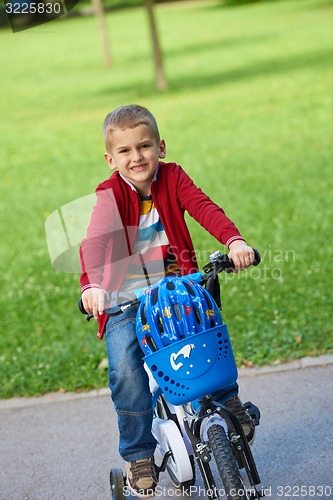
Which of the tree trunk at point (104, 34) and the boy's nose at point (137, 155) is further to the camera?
the tree trunk at point (104, 34)

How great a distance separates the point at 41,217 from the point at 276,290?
16.3ft

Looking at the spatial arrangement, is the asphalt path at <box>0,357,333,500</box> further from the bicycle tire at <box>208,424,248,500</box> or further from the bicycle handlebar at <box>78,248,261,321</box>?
the bicycle handlebar at <box>78,248,261,321</box>

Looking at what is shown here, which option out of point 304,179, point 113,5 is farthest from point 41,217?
point 113,5

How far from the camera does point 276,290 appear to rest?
6.80 metres

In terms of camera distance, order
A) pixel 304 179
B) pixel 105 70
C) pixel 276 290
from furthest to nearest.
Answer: pixel 105 70, pixel 304 179, pixel 276 290

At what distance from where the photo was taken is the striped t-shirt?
144 inches

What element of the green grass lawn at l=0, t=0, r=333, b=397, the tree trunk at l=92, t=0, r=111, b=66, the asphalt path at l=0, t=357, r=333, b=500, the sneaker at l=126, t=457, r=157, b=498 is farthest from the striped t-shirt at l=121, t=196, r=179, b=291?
the tree trunk at l=92, t=0, r=111, b=66

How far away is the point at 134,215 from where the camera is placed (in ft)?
12.0

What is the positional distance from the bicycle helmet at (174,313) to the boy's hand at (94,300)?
179 mm

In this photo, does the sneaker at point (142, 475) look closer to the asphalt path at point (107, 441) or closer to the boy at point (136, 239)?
the boy at point (136, 239)

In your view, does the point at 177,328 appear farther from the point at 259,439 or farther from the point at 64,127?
the point at 64,127

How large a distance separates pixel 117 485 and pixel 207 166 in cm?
903

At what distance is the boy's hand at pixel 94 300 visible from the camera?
3.17 m

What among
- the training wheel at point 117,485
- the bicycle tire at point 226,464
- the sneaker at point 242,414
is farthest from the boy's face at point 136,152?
the training wheel at point 117,485
